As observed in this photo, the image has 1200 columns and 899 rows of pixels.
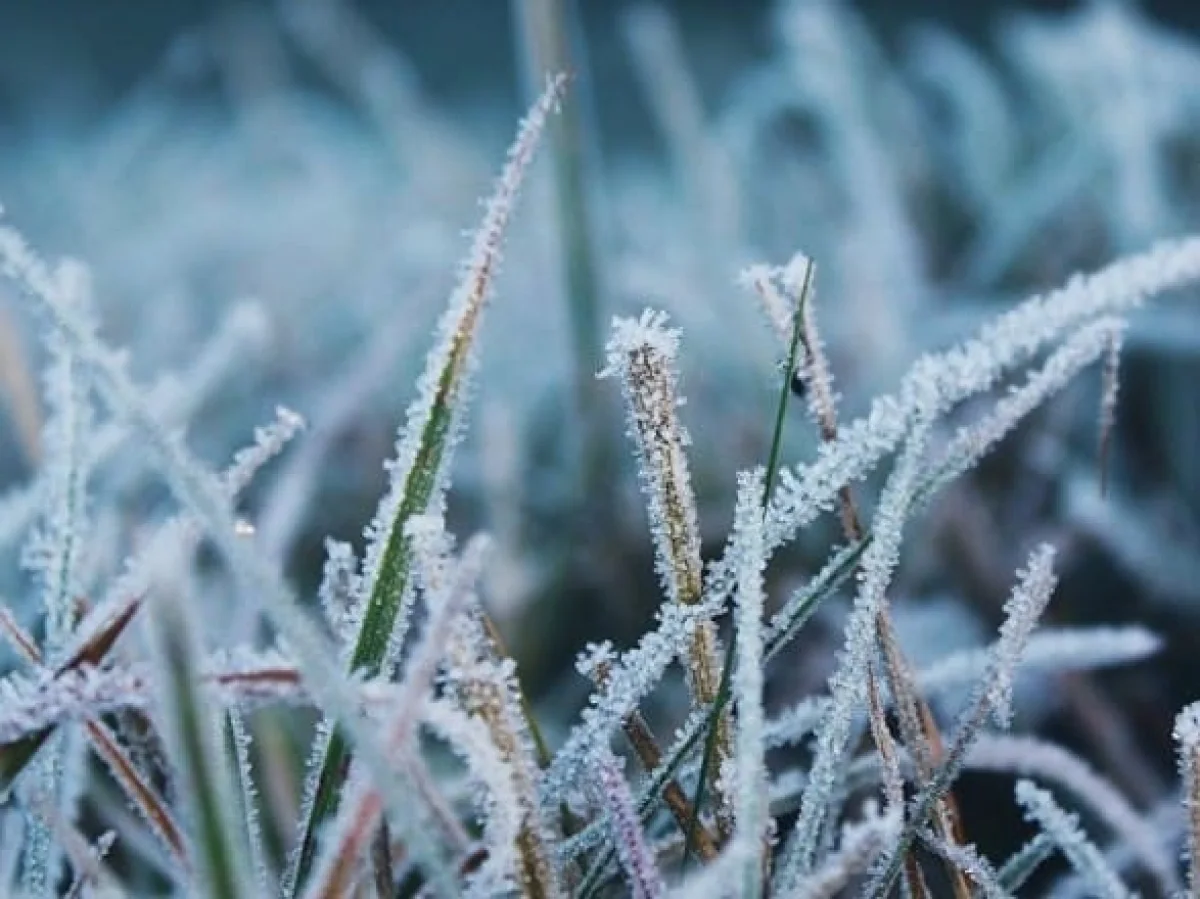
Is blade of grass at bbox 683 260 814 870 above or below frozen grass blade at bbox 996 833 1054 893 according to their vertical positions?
above

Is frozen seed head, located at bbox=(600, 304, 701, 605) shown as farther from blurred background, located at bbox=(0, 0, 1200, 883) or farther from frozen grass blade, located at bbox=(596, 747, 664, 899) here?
blurred background, located at bbox=(0, 0, 1200, 883)

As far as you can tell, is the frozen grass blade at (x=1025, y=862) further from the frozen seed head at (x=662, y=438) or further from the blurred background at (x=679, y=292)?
the blurred background at (x=679, y=292)

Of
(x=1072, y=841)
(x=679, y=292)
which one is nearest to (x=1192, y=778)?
(x=1072, y=841)

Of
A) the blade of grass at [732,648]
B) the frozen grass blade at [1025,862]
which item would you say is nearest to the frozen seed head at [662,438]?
the blade of grass at [732,648]

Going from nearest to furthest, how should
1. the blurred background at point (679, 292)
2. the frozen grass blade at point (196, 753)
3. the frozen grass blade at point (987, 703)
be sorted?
the frozen grass blade at point (196, 753) < the frozen grass blade at point (987, 703) < the blurred background at point (679, 292)

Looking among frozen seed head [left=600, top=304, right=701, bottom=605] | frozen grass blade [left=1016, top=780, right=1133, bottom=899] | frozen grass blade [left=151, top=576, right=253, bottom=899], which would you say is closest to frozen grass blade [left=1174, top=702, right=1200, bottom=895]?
frozen grass blade [left=1016, top=780, right=1133, bottom=899]

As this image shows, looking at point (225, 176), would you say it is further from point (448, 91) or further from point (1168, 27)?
point (1168, 27)
